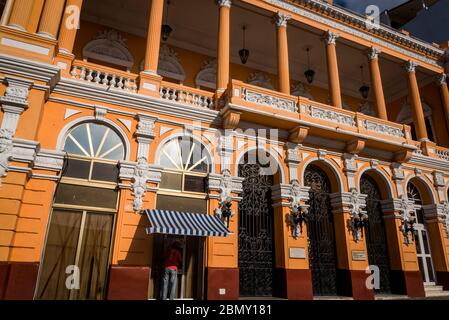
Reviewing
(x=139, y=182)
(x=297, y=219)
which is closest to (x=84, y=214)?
(x=139, y=182)

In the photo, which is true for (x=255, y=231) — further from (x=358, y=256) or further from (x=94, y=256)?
(x=94, y=256)

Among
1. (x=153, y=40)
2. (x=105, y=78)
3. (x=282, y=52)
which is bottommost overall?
(x=105, y=78)

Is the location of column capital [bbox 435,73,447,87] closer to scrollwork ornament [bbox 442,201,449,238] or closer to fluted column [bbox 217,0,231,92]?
scrollwork ornament [bbox 442,201,449,238]

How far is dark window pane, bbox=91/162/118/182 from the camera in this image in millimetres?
9055

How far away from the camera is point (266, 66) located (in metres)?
16.5

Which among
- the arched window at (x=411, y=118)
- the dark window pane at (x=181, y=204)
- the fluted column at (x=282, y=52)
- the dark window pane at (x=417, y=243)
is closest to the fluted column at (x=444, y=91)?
the arched window at (x=411, y=118)

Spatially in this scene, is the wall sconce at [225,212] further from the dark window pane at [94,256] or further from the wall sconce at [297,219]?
the dark window pane at [94,256]

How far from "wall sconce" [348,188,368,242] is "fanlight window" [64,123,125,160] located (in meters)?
8.44

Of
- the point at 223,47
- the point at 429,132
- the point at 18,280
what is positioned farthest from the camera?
the point at 429,132

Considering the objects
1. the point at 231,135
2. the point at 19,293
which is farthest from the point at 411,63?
the point at 19,293

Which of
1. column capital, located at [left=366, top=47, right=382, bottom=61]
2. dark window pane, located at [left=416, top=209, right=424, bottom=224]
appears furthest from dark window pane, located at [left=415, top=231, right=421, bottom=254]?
column capital, located at [left=366, top=47, right=382, bottom=61]

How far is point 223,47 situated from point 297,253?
7793mm

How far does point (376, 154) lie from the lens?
1349cm

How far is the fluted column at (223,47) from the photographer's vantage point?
11.5 meters
